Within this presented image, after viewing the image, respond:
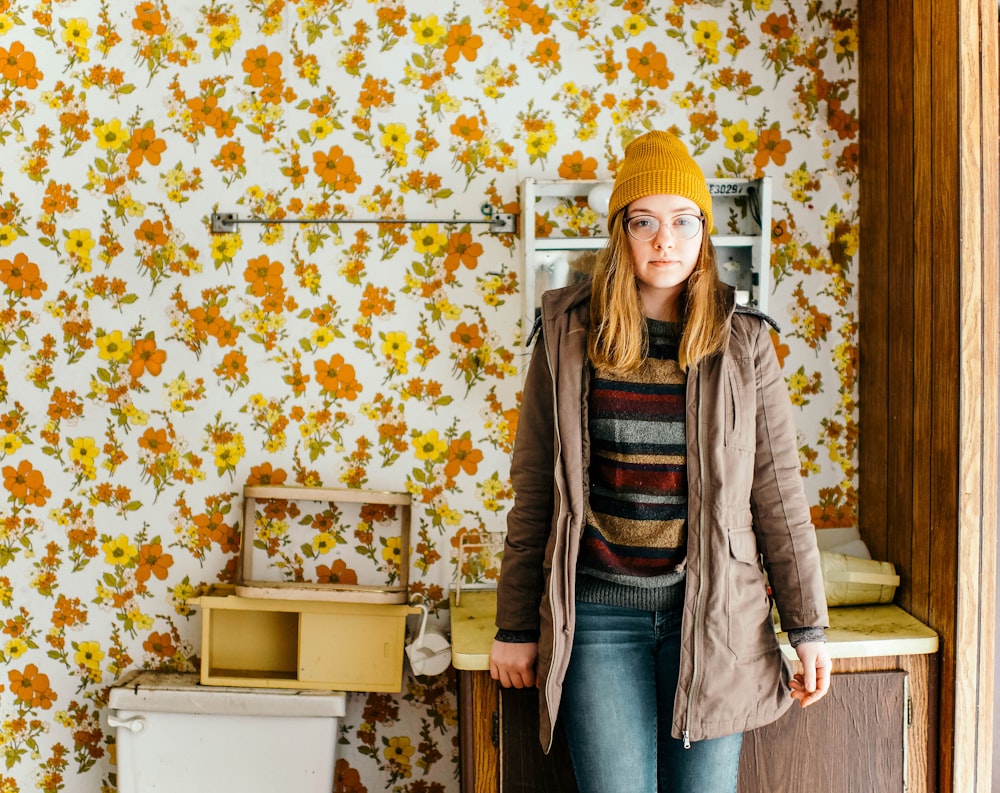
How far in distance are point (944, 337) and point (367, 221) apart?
3.83ft

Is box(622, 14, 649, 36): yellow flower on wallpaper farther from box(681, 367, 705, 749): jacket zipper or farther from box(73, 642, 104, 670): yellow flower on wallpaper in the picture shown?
box(73, 642, 104, 670): yellow flower on wallpaper

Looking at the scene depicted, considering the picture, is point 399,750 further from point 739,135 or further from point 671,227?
point 739,135

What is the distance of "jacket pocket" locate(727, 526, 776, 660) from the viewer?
1300 mm

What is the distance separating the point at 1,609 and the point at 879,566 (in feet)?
6.21

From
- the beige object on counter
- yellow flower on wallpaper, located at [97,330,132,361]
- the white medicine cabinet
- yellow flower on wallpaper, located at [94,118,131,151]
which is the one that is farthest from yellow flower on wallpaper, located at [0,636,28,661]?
the beige object on counter

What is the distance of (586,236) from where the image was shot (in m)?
1.92

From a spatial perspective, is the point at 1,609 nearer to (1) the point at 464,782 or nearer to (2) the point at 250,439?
(2) the point at 250,439

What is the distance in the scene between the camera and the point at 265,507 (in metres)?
1.97

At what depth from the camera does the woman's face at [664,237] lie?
1318mm

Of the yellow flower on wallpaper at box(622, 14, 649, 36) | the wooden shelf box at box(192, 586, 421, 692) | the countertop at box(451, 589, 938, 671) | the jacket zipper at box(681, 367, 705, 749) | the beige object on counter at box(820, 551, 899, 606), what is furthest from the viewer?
the yellow flower on wallpaper at box(622, 14, 649, 36)

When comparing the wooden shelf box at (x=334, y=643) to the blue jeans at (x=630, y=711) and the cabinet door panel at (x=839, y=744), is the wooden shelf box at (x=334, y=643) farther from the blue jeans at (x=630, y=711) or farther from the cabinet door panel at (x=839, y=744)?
the cabinet door panel at (x=839, y=744)

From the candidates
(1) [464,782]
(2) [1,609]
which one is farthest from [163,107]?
(1) [464,782]

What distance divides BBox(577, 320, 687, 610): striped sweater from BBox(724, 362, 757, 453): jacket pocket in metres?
0.07

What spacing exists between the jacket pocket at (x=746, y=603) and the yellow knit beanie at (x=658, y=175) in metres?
0.49
